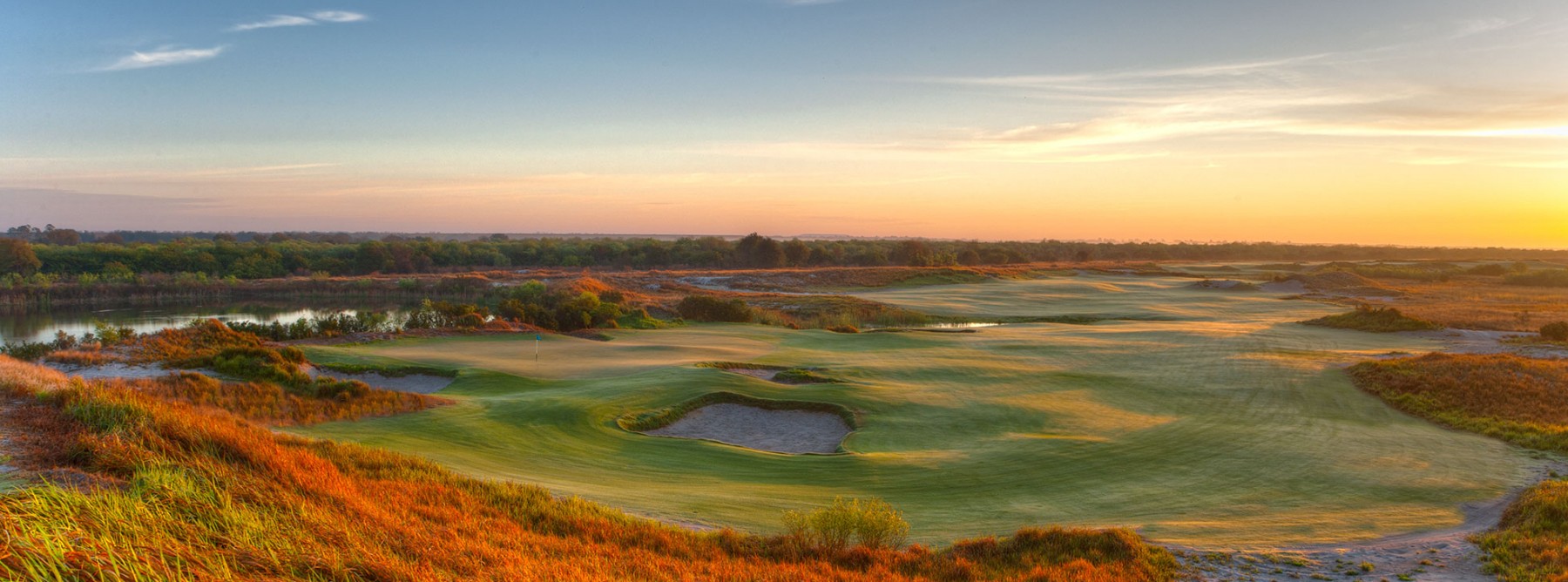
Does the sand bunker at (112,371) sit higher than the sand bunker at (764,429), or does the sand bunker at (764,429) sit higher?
the sand bunker at (112,371)

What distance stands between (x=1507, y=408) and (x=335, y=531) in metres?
28.8

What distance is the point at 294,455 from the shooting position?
9008mm

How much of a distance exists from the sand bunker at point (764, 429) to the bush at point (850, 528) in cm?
885

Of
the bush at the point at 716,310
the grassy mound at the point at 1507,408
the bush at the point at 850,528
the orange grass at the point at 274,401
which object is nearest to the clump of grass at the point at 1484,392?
the grassy mound at the point at 1507,408

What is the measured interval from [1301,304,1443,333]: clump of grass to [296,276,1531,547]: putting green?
24.0ft

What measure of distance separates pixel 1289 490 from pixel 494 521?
550 inches

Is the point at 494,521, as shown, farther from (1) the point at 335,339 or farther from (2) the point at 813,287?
(2) the point at 813,287

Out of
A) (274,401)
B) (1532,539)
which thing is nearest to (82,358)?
(274,401)

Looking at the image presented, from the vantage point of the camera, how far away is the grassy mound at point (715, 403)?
21078mm

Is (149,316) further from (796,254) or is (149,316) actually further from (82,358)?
(796,254)

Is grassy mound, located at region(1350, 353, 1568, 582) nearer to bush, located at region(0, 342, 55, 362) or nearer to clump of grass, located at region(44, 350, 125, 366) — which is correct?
clump of grass, located at region(44, 350, 125, 366)

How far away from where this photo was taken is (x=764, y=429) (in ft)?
71.0

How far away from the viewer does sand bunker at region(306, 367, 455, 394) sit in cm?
2565

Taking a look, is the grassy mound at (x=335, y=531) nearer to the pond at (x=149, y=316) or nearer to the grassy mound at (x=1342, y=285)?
the pond at (x=149, y=316)
